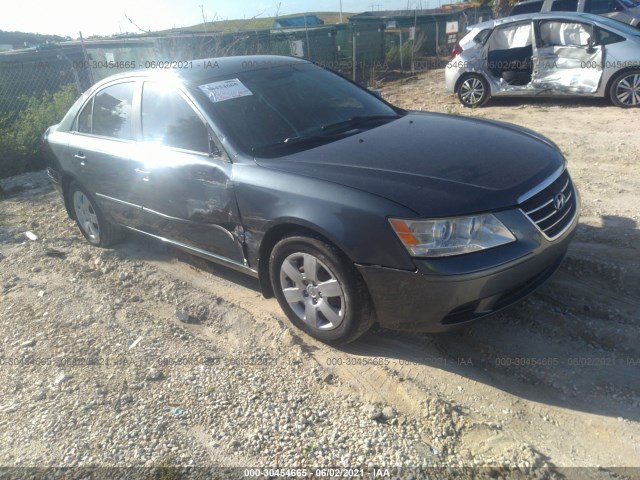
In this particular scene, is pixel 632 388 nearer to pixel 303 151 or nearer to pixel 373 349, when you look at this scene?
pixel 373 349

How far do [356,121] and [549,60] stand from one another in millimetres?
6761

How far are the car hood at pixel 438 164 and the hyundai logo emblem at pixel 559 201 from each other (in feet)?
0.47

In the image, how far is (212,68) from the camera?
420 centimetres

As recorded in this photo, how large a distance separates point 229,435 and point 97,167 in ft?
9.62

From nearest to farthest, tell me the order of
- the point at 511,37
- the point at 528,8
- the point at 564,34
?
1. the point at 564,34
2. the point at 511,37
3. the point at 528,8

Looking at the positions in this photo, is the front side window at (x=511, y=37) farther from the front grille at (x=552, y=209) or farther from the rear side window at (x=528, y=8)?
the front grille at (x=552, y=209)

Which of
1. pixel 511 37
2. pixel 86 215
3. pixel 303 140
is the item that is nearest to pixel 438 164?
pixel 303 140

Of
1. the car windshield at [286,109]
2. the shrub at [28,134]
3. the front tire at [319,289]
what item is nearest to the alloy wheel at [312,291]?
the front tire at [319,289]

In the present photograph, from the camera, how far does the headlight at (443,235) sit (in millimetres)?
2750

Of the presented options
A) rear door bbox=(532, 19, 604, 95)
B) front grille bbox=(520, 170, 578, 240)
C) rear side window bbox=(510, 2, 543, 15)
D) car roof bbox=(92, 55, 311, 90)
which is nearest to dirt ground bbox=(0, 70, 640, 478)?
front grille bbox=(520, 170, 578, 240)

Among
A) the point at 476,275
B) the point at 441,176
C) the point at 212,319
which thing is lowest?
the point at 212,319

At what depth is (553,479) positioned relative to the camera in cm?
234

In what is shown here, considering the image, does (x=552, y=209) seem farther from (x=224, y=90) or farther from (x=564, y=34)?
(x=564, y=34)

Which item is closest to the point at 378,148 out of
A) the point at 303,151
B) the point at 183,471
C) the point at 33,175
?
the point at 303,151
